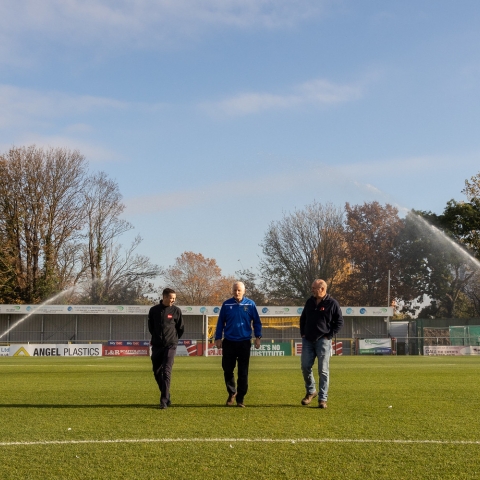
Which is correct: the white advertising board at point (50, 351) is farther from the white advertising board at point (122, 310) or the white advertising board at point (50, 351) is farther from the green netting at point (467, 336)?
the green netting at point (467, 336)

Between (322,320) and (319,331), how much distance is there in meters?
0.17

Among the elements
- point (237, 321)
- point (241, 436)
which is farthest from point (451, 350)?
point (241, 436)

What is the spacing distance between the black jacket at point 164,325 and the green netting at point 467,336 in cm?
3888

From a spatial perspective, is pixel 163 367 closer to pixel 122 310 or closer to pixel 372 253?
pixel 122 310

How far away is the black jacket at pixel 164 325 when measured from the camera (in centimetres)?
1001

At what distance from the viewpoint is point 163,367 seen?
32.4ft

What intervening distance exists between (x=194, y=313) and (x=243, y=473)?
Answer: 4361 centimetres

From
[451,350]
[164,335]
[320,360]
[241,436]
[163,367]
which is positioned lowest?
[451,350]

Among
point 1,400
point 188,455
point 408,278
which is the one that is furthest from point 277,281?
point 188,455

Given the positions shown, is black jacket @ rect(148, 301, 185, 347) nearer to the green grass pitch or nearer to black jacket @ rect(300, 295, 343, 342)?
the green grass pitch

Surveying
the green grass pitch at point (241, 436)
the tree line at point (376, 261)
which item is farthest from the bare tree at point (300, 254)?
the green grass pitch at point (241, 436)

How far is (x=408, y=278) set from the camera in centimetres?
6525

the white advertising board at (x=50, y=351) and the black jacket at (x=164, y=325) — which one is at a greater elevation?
the black jacket at (x=164, y=325)

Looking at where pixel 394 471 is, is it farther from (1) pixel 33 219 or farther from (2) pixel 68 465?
(1) pixel 33 219
